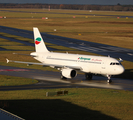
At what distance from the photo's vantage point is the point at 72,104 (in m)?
36.7

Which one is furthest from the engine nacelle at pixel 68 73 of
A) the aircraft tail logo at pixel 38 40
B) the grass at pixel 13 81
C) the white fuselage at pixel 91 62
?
the aircraft tail logo at pixel 38 40

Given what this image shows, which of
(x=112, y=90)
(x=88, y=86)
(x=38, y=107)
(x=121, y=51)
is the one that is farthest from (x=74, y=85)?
(x=121, y=51)

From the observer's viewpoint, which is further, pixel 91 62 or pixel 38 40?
pixel 38 40

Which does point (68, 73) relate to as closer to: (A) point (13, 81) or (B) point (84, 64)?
(B) point (84, 64)

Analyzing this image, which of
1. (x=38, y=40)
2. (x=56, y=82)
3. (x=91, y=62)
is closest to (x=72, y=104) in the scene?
(x=56, y=82)

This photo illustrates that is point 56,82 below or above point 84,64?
below

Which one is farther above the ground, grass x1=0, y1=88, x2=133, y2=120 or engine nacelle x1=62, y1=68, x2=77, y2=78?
engine nacelle x1=62, y1=68, x2=77, y2=78

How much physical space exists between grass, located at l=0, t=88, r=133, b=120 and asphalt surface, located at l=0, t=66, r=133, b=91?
3360 millimetres

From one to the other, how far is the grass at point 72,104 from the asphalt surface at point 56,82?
3360 millimetres

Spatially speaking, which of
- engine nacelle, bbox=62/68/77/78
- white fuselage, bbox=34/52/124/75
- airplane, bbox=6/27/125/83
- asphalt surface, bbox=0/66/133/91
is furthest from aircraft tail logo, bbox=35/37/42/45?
engine nacelle, bbox=62/68/77/78

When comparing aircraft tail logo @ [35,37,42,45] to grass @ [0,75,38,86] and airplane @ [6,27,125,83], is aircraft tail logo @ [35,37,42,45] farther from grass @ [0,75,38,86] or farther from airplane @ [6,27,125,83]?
grass @ [0,75,38,86]

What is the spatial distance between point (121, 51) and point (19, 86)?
53335 millimetres

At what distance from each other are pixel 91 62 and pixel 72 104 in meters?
16.7

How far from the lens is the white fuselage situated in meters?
50.4
